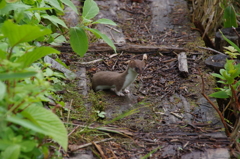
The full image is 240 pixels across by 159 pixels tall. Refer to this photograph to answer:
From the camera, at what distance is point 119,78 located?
4.04m

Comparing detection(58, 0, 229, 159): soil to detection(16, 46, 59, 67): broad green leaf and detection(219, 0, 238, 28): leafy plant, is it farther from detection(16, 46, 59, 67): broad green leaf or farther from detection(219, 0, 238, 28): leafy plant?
detection(16, 46, 59, 67): broad green leaf

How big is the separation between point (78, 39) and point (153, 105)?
3.53 ft

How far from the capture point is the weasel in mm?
3943

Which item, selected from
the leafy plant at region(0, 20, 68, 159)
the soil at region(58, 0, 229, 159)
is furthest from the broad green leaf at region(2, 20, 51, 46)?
the soil at region(58, 0, 229, 159)

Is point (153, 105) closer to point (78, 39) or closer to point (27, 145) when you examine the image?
point (78, 39)

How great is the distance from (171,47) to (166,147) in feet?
7.16

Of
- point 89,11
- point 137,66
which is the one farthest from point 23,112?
point 137,66

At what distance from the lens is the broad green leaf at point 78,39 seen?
3.40 meters

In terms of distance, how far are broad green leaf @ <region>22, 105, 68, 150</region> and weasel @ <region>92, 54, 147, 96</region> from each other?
1.77m

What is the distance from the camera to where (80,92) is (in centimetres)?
378

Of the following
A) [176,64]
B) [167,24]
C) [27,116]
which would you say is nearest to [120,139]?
[27,116]

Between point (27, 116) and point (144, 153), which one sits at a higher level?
point (27, 116)

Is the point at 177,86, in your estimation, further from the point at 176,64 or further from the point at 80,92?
the point at 80,92

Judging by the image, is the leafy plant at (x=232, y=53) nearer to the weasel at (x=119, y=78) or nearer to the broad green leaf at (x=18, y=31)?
the weasel at (x=119, y=78)
